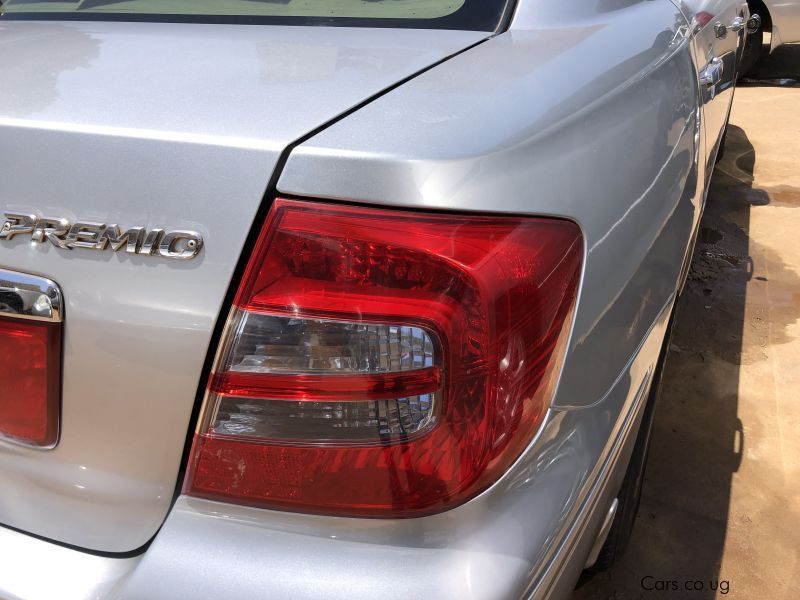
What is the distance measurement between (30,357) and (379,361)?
448 millimetres

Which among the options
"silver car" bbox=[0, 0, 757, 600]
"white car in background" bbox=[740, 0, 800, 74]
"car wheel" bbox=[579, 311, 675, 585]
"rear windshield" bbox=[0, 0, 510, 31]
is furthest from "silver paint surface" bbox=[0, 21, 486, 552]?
"white car in background" bbox=[740, 0, 800, 74]

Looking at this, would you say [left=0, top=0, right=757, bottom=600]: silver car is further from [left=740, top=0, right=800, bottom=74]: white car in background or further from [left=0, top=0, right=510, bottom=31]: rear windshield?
[left=740, top=0, right=800, bottom=74]: white car in background

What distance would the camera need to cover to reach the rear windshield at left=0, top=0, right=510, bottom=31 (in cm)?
134

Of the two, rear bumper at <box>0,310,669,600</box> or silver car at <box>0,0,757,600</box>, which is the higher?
silver car at <box>0,0,757,600</box>

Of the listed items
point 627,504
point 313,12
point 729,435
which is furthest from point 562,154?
point 729,435

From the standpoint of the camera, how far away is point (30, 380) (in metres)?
0.95

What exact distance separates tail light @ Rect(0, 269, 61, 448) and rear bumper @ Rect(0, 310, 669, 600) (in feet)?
0.54

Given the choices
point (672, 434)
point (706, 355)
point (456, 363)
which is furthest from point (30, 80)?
point (706, 355)

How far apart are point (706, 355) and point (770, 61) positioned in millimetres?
6538

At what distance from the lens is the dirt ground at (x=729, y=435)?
1.92 m

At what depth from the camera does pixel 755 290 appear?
3412 millimetres

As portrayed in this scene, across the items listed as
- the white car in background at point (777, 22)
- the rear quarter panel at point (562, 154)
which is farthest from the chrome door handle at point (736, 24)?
the white car in background at point (777, 22)

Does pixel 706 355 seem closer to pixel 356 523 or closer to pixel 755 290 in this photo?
pixel 755 290

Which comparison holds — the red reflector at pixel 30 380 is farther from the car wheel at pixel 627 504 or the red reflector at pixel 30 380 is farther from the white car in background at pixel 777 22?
the white car in background at pixel 777 22
